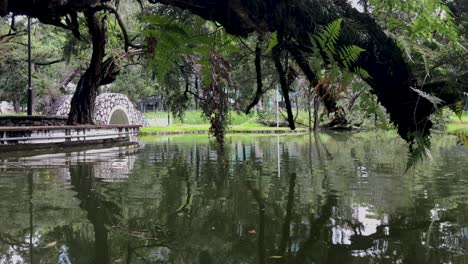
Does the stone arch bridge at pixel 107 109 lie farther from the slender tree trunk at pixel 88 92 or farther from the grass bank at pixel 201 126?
the slender tree trunk at pixel 88 92

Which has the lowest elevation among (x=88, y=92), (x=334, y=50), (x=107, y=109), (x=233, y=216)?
(x=233, y=216)

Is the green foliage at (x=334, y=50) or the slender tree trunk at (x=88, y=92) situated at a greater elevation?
the slender tree trunk at (x=88, y=92)

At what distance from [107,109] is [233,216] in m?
25.7

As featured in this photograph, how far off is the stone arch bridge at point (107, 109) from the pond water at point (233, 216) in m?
20.2

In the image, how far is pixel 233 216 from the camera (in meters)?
5.03

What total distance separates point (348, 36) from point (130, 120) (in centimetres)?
3276

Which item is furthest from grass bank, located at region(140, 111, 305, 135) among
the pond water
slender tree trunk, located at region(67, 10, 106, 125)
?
the pond water

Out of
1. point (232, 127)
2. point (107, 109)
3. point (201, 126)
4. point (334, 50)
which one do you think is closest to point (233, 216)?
point (334, 50)

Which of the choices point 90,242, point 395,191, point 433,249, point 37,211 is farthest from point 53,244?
point 395,191

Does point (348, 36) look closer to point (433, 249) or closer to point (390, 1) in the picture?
point (390, 1)

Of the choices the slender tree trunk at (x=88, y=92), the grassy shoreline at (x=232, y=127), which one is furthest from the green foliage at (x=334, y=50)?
the grassy shoreline at (x=232, y=127)

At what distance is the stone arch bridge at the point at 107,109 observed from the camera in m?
28.7

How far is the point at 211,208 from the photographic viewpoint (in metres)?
5.44

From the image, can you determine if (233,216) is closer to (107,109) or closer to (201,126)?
(107,109)
